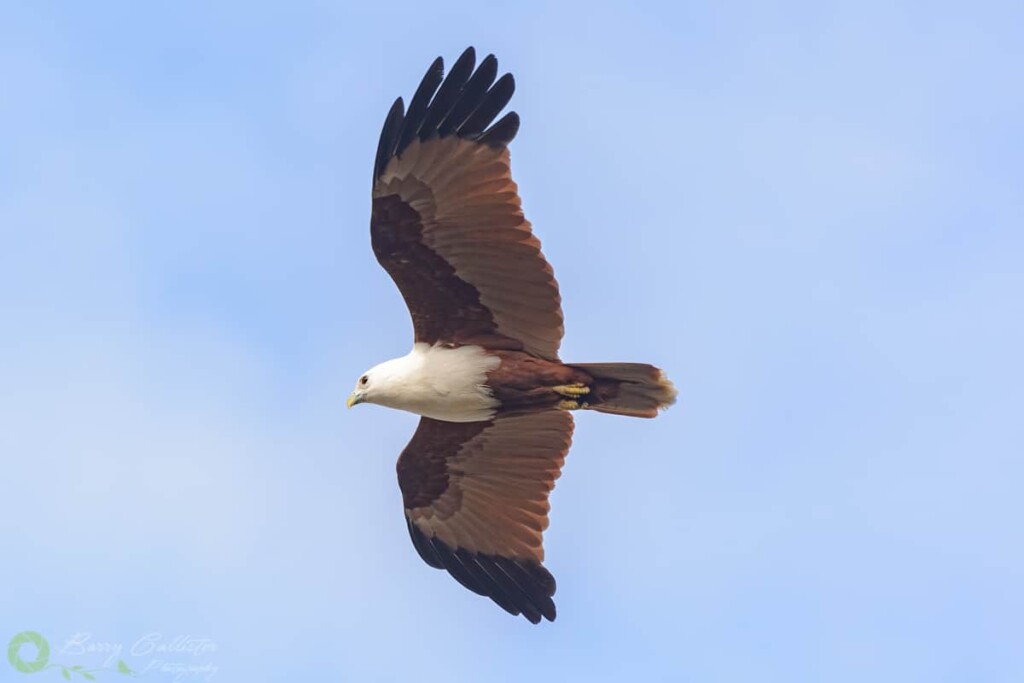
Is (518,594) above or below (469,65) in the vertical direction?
below

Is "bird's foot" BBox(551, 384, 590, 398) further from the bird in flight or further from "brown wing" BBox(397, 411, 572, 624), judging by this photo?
"brown wing" BBox(397, 411, 572, 624)

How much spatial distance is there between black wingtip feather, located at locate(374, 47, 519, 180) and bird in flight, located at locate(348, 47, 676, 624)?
1cm

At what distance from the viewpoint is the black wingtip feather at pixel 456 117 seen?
535 inches

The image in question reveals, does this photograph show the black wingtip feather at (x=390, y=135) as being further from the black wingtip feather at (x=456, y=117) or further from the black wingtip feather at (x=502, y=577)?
the black wingtip feather at (x=502, y=577)

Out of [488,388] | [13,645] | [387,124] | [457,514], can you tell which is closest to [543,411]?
[488,388]

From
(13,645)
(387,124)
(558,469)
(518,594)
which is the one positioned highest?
(387,124)

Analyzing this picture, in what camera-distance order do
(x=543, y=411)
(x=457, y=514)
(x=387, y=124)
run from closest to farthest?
(x=387, y=124), (x=543, y=411), (x=457, y=514)

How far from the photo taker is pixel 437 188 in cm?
1364

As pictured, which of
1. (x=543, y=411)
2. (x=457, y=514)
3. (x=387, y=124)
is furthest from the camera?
(x=457, y=514)

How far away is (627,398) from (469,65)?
3.00 meters

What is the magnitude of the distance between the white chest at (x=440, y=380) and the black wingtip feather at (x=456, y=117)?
173 centimetres

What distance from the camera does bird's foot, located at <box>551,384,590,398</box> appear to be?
14.1 metres

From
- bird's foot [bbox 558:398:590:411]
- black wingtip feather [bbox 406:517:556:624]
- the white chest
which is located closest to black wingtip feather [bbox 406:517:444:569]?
black wingtip feather [bbox 406:517:556:624]

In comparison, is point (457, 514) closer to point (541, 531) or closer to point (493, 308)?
point (541, 531)
